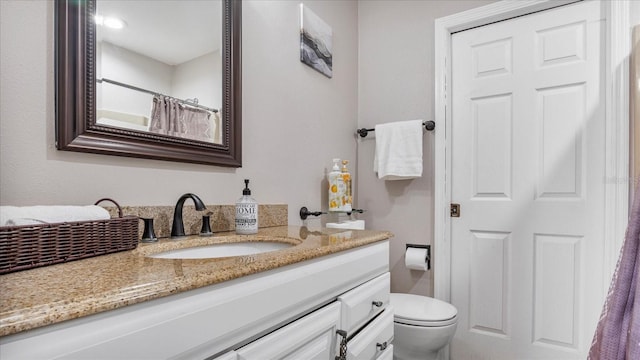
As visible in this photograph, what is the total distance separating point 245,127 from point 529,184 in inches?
57.2

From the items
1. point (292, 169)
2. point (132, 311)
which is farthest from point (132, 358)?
point (292, 169)

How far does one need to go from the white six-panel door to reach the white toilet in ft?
1.43

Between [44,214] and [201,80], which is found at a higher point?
[201,80]

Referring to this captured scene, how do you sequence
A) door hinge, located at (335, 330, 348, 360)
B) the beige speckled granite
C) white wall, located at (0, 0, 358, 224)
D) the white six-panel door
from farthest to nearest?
the white six-panel door
the beige speckled granite
door hinge, located at (335, 330, 348, 360)
white wall, located at (0, 0, 358, 224)

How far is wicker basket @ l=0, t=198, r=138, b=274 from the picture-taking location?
59cm

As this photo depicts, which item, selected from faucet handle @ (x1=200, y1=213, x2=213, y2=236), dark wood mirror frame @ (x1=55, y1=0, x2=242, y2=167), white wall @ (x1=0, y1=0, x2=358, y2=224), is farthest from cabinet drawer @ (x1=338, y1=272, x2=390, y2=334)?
dark wood mirror frame @ (x1=55, y1=0, x2=242, y2=167)

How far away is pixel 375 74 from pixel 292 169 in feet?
3.21

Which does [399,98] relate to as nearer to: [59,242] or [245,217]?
[245,217]

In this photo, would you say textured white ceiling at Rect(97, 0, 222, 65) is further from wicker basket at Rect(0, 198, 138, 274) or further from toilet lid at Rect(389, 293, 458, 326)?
toilet lid at Rect(389, 293, 458, 326)

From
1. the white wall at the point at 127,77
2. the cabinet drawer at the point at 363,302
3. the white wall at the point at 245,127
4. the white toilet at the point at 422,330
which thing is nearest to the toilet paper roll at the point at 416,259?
the white toilet at the point at 422,330

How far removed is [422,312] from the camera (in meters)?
1.59

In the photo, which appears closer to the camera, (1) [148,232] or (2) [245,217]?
(1) [148,232]

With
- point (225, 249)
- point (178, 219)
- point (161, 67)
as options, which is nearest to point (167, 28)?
point (161, 67)

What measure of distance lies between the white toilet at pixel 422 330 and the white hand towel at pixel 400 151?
2.42 ft
